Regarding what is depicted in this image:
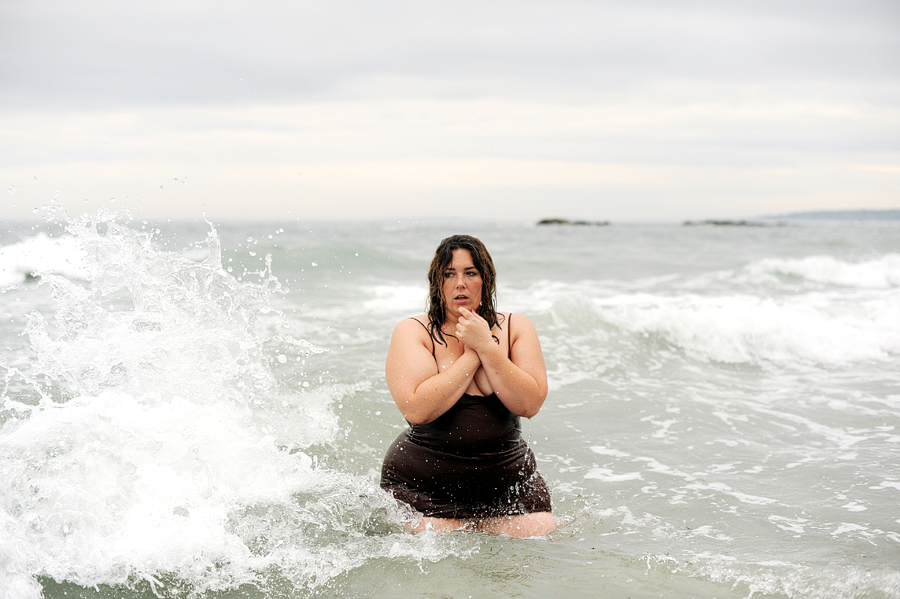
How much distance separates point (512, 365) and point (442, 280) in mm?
783

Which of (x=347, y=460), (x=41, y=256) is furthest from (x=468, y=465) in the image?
(x=41, y=256)

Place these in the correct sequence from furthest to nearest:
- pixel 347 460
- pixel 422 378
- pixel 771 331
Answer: pixel 771 331 < pixel 347 460 < pixel 422 378

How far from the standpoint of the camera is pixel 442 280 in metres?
4.63

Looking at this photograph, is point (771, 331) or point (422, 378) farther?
point (771, 331)

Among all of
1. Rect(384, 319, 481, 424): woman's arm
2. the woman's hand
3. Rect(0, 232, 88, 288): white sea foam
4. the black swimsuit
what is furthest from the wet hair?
Rect(0, 232, 88, 288): white sea foam

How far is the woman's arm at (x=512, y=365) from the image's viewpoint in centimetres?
422

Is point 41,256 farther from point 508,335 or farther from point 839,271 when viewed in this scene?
point 839,271

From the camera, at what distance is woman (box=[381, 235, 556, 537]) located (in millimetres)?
4336

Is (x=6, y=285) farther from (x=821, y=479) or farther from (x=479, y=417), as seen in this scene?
(x=821, y=479)

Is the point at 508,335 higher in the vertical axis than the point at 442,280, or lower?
lower

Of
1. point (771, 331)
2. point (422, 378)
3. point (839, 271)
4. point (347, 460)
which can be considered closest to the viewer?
point (422, 378)

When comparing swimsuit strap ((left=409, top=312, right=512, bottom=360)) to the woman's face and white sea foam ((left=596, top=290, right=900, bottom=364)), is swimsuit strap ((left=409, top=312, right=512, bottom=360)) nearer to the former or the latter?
the woman's face

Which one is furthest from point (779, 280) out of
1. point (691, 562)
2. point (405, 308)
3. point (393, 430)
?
point (691, 562)

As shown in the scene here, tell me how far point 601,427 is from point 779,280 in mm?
14923
